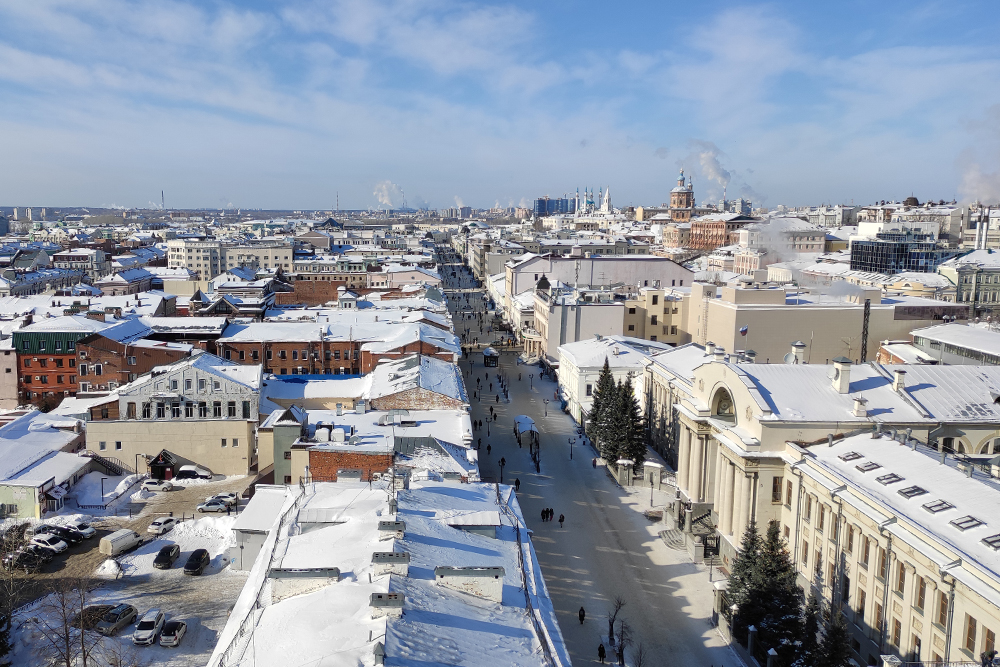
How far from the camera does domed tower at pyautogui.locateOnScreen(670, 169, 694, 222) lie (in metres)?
182

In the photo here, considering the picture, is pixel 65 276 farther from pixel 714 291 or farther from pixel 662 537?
pixel 662 537

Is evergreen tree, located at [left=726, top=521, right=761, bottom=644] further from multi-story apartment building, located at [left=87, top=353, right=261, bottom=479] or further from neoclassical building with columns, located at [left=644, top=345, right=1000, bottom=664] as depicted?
multi-story apartment building, located at [left=87, top=353, right=261, bottom=479]

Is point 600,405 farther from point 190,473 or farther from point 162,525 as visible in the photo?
point 162,525

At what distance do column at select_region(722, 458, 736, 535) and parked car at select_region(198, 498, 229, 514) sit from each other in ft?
57.8

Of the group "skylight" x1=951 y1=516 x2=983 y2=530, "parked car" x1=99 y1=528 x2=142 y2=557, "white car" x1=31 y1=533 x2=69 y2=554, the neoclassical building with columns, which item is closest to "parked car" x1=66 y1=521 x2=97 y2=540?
"white car" x1=31 y1=533 x2=69 y2=554

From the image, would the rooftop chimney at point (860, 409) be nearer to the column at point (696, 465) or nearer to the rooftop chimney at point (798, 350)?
the rooftop chimney at point (798, 350)

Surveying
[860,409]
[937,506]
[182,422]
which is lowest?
[182,422]

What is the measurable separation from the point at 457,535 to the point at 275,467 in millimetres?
14193

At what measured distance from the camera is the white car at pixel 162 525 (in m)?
28.0

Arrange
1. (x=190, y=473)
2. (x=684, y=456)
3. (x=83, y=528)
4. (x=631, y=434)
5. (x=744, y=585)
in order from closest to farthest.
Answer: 1. (x=744, y=585)
2. (x=83, y=528)
3. (x=684, y=456)
4. (x=190, y=473)
5. (x=631, y=434)

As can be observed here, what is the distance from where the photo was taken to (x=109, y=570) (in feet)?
81.3

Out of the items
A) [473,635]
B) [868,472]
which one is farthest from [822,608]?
[473,635]

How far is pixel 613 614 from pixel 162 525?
1581 centimetres

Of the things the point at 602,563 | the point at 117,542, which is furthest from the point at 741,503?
the point at 117,542
